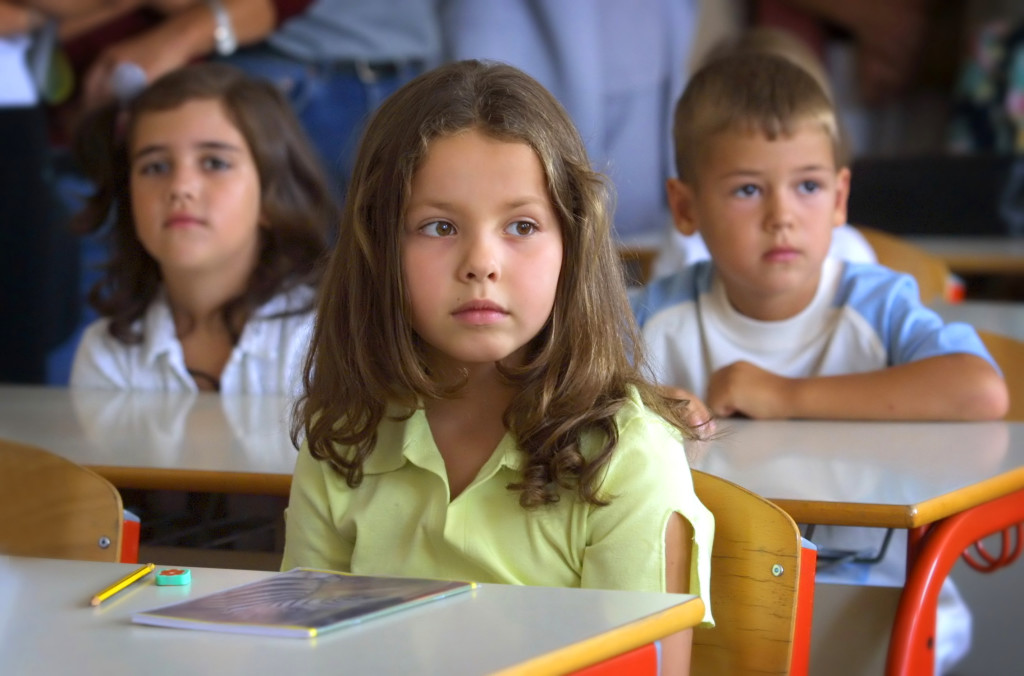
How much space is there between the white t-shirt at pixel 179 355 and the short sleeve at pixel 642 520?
109cm

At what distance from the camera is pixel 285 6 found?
10.8 ft

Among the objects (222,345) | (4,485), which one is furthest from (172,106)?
(4,485)

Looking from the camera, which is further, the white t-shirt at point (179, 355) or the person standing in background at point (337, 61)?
the person standing in background at point (337, 61)

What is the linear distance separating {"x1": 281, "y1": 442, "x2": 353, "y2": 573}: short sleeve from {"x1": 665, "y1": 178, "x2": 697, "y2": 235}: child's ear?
3.06 feet

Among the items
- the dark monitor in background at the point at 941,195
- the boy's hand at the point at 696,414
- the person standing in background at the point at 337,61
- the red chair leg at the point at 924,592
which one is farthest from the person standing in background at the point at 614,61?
the red chair leg at the point at 924,592

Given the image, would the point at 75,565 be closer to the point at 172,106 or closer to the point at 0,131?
the point at 172,106

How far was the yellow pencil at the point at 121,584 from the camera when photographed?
2.99 ft

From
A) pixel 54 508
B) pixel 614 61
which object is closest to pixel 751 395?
pixel 54 508

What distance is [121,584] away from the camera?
37.1 inches

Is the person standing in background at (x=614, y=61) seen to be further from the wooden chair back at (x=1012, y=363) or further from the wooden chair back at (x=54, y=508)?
the wooden chair back at (x=54, y=508)

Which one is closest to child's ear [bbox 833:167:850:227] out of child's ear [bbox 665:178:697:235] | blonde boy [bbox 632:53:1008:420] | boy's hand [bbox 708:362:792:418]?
blonde boy [bbox 632:53:1008:420]

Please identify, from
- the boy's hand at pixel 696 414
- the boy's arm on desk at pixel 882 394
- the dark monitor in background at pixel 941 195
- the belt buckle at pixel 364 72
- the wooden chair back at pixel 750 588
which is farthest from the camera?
the dark monitor in background at pixel 941 195

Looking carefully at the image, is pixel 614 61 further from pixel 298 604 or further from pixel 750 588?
pixel 298 604

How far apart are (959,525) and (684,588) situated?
358 millimetres
